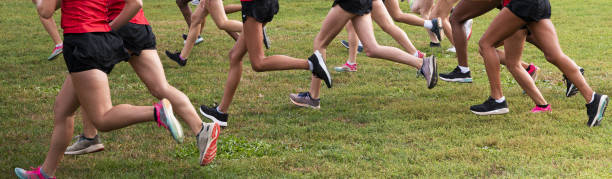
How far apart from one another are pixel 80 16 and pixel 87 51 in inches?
9.4

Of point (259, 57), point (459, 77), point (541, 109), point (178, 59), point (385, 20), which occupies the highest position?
point (259, 57)

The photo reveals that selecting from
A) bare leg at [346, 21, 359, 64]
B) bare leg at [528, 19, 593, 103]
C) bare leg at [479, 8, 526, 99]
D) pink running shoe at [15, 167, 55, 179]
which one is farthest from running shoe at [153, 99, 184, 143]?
bare leg at [346, 21, 359, 64]

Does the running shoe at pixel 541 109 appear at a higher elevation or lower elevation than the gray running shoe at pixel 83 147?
higher

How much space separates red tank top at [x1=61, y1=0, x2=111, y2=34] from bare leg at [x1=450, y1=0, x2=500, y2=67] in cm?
376

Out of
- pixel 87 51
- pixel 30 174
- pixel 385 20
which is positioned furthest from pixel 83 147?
pixel 385 20

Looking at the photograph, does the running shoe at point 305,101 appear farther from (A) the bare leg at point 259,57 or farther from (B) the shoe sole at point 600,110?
(B) the shoe sole at point 600,110

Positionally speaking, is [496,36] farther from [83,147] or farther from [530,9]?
[83,147]

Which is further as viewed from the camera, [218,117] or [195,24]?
[195,24]

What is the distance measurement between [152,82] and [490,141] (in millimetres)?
2858

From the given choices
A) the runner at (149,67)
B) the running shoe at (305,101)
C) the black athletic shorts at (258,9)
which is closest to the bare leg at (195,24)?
the running shoe at (305,101)

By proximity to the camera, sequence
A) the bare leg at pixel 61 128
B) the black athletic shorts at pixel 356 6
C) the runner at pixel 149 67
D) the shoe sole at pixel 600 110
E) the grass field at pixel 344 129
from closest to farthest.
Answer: the runner at pixel 149 67 → the bare leg at pixel 61 128 → the grass field at pixel 344 129 → the shoe sole at pixel 600 110 → the black athletic shorts at pixel 356 6

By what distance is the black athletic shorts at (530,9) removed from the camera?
5.96 meters

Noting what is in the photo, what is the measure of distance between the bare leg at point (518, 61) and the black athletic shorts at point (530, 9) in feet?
1.61

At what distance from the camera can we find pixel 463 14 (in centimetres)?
684
